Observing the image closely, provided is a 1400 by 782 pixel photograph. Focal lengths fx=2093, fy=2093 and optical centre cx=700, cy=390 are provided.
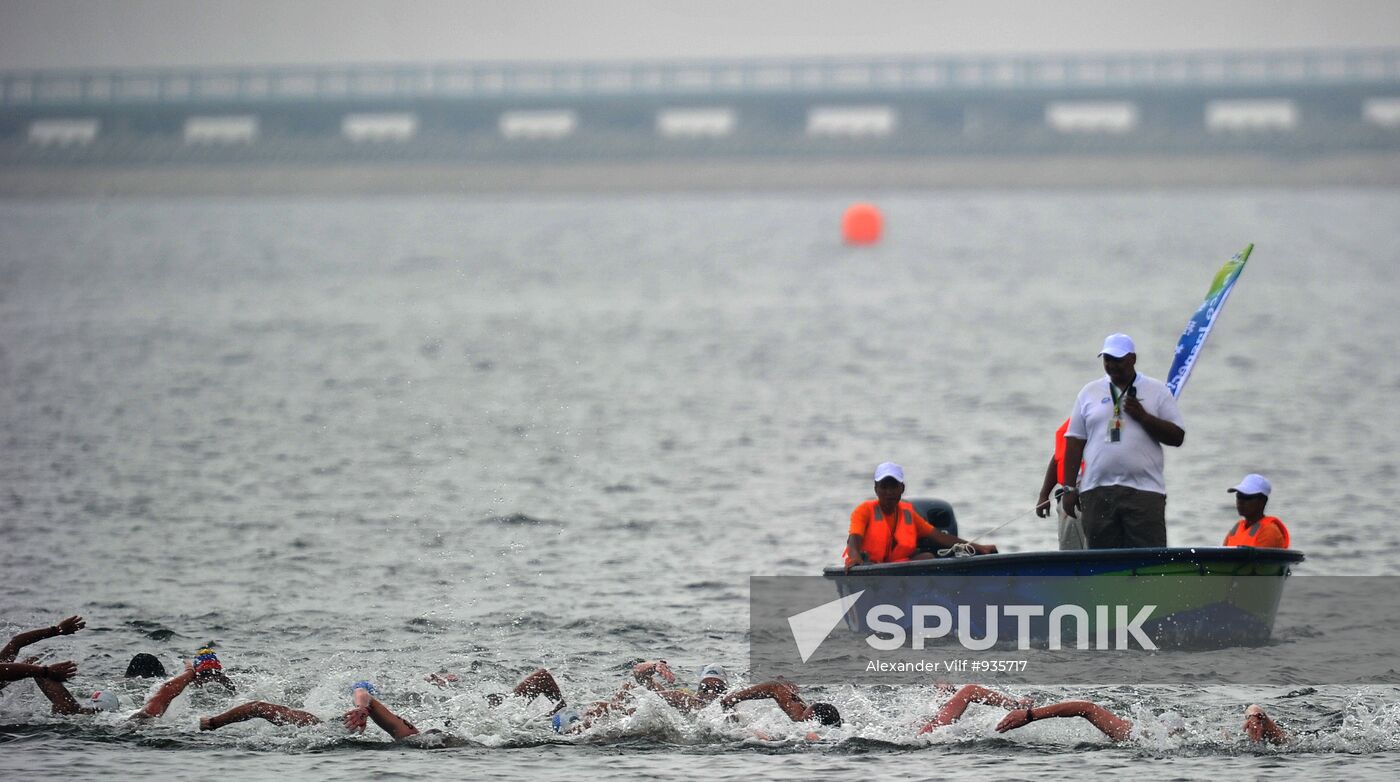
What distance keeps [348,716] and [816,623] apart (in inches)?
199

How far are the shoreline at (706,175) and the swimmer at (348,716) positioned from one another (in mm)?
118380

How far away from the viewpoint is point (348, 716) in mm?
14203

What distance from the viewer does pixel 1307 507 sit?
24469 mm

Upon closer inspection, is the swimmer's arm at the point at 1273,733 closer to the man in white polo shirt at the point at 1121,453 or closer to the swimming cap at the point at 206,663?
the man in white polo shirt at the point at 1121,453

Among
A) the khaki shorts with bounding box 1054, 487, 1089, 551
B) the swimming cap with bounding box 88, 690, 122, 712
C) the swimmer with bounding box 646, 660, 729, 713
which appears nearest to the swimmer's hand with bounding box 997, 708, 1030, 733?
the swimmer with bounding box 646, 660, 729, 713

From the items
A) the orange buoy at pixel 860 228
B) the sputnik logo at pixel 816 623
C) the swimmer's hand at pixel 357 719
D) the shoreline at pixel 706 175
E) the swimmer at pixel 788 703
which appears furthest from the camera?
the shoreline at pixel 706 175

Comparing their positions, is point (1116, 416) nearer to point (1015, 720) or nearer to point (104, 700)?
point (1015, 720)

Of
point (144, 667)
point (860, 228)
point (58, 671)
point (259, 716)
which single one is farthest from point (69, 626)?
point (860, 228)

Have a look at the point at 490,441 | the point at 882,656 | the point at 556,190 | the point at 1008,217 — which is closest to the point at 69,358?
the point at 490,441

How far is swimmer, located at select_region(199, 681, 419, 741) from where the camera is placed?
46.5 feet

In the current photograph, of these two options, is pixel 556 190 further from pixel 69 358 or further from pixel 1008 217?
pixel 69 358

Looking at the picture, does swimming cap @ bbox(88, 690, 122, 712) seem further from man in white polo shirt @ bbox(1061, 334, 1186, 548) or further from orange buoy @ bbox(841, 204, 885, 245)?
orange buoy @ bbox(841, 204, 885, 245)

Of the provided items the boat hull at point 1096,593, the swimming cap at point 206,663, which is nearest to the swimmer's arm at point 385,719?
the swimming cap at point 206,663

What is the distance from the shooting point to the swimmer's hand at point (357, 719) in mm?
14117
